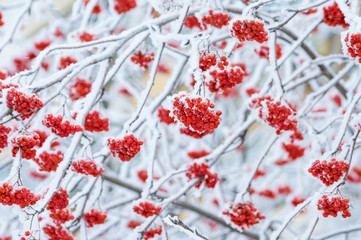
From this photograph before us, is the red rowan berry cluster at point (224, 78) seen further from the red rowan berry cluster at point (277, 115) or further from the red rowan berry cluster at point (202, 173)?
the red rowan berry cluster at point (202, 173)

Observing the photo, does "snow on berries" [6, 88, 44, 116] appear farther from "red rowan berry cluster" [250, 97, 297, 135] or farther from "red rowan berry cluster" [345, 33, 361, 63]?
"red rowan berry cluster" [345, 33, 361, 63]

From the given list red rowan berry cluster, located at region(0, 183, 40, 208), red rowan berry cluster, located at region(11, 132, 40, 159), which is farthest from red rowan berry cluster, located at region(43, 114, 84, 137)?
red rowan berry cluster, located at region(0, 183, 40, 208)

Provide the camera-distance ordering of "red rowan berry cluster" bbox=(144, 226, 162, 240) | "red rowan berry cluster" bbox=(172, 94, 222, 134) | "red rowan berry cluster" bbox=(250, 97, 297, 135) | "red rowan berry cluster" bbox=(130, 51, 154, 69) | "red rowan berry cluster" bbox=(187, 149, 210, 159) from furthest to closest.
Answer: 1. "red rowan berry cluster" bbox=(187, 149, 210, 159)
2. "red rowan berry cluster" bbox=(130, 51, 154, 69)
3. "red rowan berry cluster" bbox=(144, 226, 162, 240)
4. "red rowan berry cluster" bbox=(250, 97, 297, 135)
5. "red rowan berry cluster" bbox=(172, 94, 222, 134)

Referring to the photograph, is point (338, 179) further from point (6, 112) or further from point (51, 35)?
point (51, 35)

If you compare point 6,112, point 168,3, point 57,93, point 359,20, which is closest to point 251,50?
point 168,3

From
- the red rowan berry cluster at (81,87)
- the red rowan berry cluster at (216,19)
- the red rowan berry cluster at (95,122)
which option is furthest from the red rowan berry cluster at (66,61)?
the red rowan berry cluster at (216,19)

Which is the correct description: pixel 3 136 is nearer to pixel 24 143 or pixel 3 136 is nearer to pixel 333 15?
pixel 24 143
